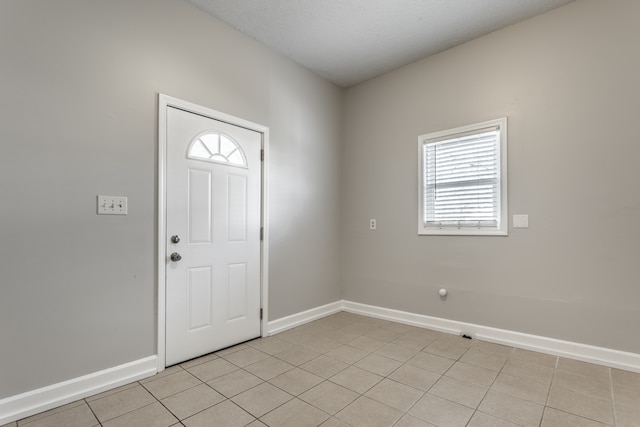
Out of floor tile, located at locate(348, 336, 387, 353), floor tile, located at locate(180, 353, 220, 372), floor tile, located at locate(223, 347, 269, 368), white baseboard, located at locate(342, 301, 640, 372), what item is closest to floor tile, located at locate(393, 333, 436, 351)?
floor tile, located at locate(348, 336, 387, 353)

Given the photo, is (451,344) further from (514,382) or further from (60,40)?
(60,40)

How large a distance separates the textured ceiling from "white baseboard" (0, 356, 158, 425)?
2.92 m

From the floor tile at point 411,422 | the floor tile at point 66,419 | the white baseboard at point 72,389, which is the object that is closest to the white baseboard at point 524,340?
the floor tile at point 411,422

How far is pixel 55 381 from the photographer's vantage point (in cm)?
192

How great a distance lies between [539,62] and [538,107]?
0.40m

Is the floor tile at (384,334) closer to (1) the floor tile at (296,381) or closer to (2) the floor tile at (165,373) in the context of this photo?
(1) the floor tile at (296,381)

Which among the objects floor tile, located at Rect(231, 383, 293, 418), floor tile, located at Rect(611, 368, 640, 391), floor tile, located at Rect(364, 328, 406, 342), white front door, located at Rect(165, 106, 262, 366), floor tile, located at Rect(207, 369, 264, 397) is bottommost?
floor tile, located at Rect(364, 328, 406, 342)

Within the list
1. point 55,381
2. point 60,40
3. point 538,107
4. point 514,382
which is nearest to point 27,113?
point 60,40

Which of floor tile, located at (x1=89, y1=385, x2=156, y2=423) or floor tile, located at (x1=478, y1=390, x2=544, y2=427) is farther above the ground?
floor tile, located at (x1=478, y1=390, x2=544, y2=427)

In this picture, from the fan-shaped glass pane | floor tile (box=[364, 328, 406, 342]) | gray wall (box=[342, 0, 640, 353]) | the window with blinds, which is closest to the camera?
gray wall (box=[342, 0, 640, 353])

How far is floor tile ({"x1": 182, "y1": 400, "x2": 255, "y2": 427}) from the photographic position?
68.6 inches

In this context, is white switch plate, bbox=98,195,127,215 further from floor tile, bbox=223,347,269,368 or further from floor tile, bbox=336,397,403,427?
floor tile, bbox=336,397,403,427

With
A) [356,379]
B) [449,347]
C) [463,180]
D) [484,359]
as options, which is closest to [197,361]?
[356,379]

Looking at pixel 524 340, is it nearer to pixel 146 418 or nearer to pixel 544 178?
pixel 544 178
